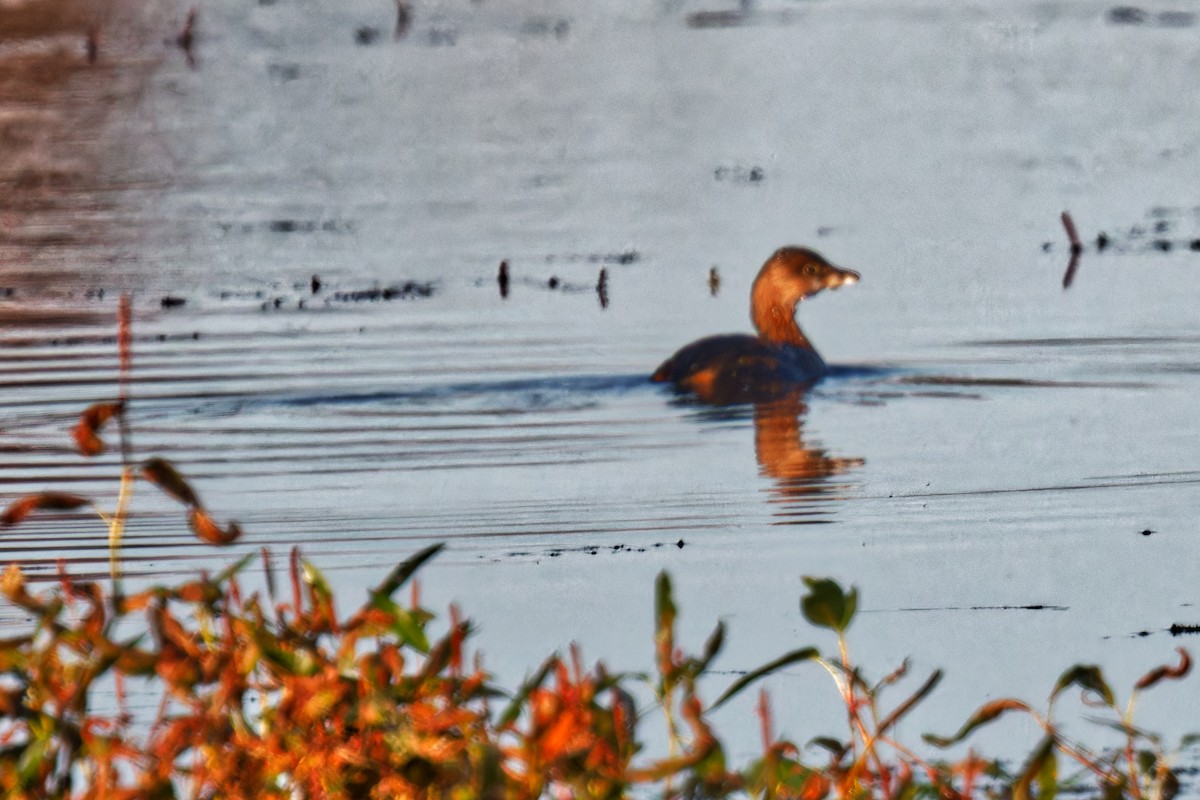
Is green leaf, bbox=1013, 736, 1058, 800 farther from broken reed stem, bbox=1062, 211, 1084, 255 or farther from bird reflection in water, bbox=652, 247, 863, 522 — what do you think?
broken reed stem, bbox=1062, 211, 1084, 255

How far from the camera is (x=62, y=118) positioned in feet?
80.2

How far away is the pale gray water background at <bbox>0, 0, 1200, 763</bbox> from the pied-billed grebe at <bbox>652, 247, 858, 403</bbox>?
190 millimetres

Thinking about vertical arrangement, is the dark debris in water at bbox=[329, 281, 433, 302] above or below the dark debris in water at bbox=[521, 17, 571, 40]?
below

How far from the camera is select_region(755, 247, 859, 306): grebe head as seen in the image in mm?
12203

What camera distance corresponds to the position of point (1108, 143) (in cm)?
2055

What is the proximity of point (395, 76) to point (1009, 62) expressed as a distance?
281 inches

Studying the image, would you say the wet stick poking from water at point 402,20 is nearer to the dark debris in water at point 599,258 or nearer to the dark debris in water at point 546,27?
the dark debris in water at point 546,27

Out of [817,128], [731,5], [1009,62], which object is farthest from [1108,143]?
[731,5]

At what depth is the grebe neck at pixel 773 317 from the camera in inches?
471

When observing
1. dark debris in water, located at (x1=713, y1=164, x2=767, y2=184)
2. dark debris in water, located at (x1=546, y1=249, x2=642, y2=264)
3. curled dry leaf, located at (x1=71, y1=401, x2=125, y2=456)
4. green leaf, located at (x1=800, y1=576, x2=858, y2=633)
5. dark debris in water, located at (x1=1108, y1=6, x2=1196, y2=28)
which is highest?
dark debris in water, located at (x1=1108, y1=6, x2=1196, y2=28)

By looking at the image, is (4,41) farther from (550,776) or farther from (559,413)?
(550,776)

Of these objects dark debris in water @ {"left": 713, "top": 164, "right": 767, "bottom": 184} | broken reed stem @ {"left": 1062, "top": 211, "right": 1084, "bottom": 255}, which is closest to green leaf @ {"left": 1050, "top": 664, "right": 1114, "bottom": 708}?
broken reed stem @ {"left": 1062, "top": 211, "right": 1084, "bottom": 255}

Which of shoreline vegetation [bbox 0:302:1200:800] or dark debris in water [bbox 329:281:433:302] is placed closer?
shoreline vegetation [bbox 0:302:1200:800]

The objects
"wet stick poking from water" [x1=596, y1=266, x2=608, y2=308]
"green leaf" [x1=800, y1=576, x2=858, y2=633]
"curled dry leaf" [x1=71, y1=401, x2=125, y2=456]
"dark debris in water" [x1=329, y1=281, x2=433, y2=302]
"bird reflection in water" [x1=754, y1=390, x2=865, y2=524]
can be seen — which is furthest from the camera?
"dark debris in water" [x1=329, y1=281, x2=433, y2=302]
